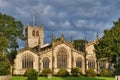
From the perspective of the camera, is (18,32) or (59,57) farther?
(59,57)

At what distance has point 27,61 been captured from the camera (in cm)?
8912

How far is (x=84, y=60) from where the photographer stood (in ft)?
307

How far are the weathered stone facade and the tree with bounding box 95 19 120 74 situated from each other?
37.6m

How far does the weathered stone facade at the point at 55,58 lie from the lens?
88688 mm

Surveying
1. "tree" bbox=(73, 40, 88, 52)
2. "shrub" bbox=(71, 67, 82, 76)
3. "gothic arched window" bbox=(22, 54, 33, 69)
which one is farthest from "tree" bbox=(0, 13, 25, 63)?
"tree" bbox=(73, 40, 88, 52)

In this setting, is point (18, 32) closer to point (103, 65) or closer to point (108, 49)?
point (103, 65)

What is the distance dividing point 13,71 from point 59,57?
12967mm

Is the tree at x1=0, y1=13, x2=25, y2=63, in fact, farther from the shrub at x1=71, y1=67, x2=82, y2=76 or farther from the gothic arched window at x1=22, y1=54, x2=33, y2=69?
the shrub at x1=71, y1=67, x2=82, y2=76

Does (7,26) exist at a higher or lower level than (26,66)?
higher

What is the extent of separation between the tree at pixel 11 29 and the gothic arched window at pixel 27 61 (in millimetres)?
5768

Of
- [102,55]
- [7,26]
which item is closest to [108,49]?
[102,55]

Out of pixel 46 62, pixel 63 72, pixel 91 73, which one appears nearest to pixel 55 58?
pixel 46 62

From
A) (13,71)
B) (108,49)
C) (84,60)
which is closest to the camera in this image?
(108,49)

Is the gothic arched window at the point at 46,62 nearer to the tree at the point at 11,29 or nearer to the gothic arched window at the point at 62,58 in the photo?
the gothic arched window at the point at 62,58
